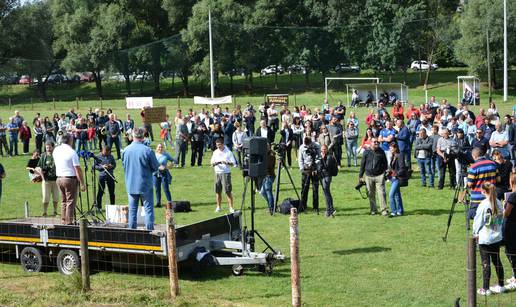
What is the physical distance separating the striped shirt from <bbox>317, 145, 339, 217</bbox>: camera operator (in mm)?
4514

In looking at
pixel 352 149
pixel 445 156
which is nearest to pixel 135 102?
pixel 352 149

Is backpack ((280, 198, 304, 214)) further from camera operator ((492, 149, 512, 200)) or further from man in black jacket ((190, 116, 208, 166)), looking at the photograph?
man in black jacket ((190, 116, 208, 166))

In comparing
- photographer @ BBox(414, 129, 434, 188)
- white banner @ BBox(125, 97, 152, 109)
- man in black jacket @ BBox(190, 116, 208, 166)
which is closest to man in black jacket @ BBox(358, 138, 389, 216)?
photographer @ BBox(414, 129, 434, 188)

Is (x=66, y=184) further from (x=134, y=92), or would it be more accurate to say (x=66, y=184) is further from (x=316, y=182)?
(x=134, y=92)

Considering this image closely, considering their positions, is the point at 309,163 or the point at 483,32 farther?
the point at 483,32

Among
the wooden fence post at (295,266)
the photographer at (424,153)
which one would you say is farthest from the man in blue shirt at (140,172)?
the photographer at (424,153)

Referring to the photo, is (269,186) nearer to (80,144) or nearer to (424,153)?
(424,153)

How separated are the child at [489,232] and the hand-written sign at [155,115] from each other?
2242 cm

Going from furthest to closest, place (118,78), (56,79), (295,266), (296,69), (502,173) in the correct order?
1. (56,79)
2. (118,78)
3. (296,69)
4. (502,173)
5. (295,266)

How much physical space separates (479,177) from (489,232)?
2.65 m

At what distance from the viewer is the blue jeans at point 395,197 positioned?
1689 cm

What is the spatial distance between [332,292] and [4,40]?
67037 millimetres

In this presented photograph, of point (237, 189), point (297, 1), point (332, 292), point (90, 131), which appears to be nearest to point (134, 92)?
point (297, 1)

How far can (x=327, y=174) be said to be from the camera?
683 inches
